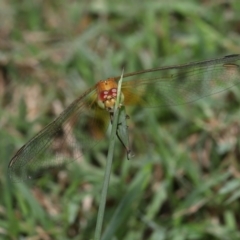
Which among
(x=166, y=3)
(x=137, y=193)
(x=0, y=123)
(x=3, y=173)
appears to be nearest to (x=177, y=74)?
(x=137, y=193)

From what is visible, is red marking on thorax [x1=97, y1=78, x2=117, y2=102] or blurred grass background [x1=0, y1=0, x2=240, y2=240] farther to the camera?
blurred grass background [x1=0, y1=0, x2=240, y2=240]

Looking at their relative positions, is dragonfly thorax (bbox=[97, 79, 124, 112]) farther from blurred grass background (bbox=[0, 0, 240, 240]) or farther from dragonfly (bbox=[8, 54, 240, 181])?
blurred grass background (bbox=[0, 0, 240, 240])

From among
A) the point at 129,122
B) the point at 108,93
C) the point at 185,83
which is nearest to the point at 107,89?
the point at 108,93

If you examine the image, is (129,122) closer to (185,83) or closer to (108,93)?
(185,83)

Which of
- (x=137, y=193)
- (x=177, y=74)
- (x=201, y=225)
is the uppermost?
(x=177, y=74)

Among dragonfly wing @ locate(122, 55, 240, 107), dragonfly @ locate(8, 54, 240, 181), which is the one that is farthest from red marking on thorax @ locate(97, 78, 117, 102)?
dragonfly wing @ locate(122, 55, 240, 107)

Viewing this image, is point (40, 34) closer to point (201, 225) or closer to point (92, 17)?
point (92, 17)
